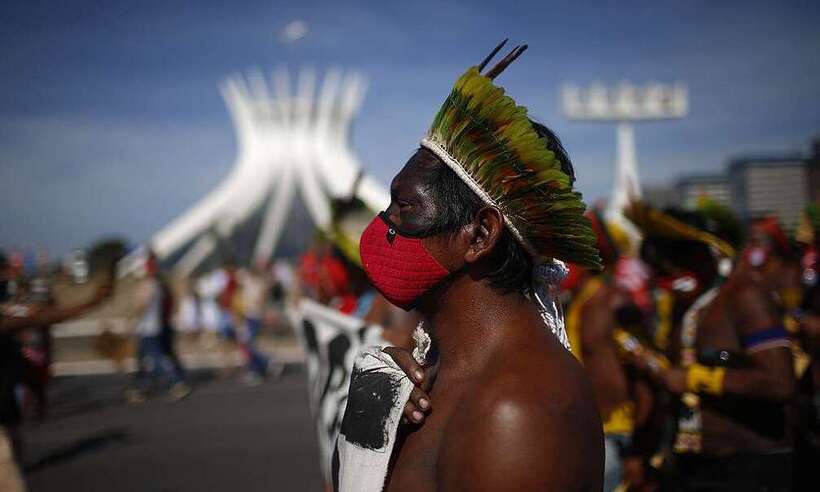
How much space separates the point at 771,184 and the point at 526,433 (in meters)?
6.78

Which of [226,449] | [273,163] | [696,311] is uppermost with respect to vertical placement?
[696,311]

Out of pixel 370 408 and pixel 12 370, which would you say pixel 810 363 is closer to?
pixel 370 408

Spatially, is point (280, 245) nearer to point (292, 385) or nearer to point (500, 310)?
point (292, 385)

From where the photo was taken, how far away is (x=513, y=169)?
145 centimetres

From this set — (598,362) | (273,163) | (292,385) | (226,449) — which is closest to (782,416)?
(598,362)

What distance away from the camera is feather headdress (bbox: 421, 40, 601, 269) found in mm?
1437

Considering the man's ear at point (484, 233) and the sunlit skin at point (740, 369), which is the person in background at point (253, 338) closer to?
the sunlit skin at point (740, 369)

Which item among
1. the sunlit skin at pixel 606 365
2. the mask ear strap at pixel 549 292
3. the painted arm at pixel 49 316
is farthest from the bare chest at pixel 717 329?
the painted arm at pixel 49 316

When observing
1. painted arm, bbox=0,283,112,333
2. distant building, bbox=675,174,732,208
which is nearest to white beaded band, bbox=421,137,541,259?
painted arm, bbox=0,283,112,333

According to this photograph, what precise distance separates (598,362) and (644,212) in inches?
34.1

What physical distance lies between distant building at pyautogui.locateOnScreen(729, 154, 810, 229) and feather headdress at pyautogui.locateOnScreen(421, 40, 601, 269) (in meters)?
5.42

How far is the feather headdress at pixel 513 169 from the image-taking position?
1.44 m

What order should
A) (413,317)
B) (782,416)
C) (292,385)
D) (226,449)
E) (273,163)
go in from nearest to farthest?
(782,416) < (413,317) < (226,449) < (292,385) < (273,163)

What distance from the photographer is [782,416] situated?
120 inches
